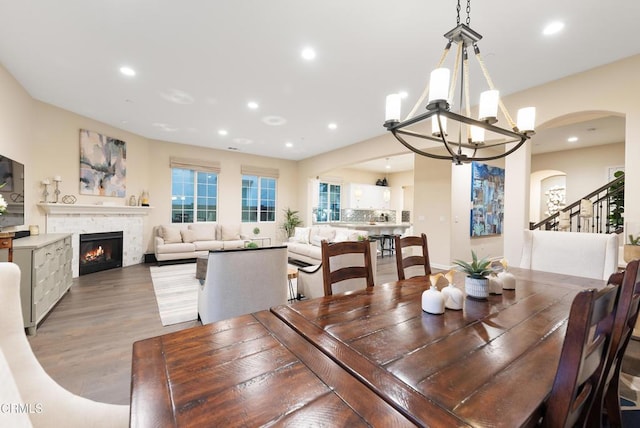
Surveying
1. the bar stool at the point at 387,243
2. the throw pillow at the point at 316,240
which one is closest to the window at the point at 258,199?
the throw pillow at the point at 316,240

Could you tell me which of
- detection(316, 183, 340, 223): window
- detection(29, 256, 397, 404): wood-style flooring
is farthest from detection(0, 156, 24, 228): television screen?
detection(316, 183, 340, 223): window

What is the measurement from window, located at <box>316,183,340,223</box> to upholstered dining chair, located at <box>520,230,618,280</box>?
7.08m

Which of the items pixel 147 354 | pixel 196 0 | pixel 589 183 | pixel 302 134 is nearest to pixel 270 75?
pixel 196 0

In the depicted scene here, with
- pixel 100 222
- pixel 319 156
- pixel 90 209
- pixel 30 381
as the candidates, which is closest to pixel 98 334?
pixel 30 381

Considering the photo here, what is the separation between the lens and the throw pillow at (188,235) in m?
6.76

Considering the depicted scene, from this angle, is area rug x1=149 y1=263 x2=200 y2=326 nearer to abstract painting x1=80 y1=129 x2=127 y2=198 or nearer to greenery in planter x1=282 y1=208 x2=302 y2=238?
abstract painting x1=80 y1=129 x2=127 y2=198

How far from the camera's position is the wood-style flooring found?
202cm

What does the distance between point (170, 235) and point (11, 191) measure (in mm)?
3290

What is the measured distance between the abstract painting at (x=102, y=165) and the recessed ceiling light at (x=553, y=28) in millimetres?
7026

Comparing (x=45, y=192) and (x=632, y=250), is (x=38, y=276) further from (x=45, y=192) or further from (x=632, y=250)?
(x=632, y=250)

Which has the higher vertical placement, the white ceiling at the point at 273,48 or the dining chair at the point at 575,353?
the white ceiling at the point at 273,48

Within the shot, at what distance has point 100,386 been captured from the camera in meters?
1.97

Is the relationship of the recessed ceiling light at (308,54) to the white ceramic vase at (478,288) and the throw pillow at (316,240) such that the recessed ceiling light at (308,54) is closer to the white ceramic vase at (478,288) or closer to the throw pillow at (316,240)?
the white ceramic vase at (478,288)

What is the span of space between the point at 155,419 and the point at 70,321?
3418 mm
